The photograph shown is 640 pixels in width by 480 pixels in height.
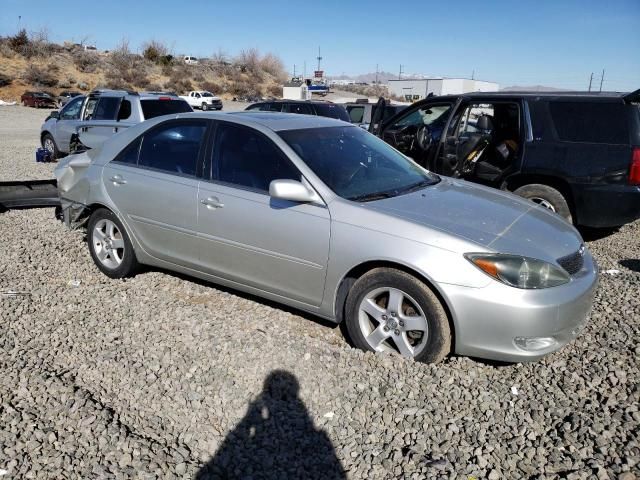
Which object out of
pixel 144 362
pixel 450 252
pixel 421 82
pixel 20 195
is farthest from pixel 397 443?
pixel 421 82

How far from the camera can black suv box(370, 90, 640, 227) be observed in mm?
5914

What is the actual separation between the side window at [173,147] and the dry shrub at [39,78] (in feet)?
174

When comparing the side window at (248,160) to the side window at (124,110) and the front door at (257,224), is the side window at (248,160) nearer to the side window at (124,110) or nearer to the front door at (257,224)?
the front door at (257,224)

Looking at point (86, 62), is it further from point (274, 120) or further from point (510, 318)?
point (510, 318)

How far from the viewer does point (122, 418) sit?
3094mm

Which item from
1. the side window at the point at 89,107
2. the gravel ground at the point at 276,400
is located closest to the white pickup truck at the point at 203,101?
the side window at the point at 89,107

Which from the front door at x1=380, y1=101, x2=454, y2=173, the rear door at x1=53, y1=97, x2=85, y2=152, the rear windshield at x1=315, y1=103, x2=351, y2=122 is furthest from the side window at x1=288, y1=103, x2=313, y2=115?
the front door at x1=380, y1=101, x2=454, y2=173

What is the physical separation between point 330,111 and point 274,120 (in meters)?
9.14

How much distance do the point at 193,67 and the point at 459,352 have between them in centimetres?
7231

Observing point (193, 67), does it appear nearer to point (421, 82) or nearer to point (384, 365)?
point (421, 82)

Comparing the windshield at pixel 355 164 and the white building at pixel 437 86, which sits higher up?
the white building at pixel 437 86

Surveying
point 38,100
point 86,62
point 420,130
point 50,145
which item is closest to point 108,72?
point 86,62

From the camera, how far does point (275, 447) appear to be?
2846 millimetres

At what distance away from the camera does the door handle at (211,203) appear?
4282 millimetres
